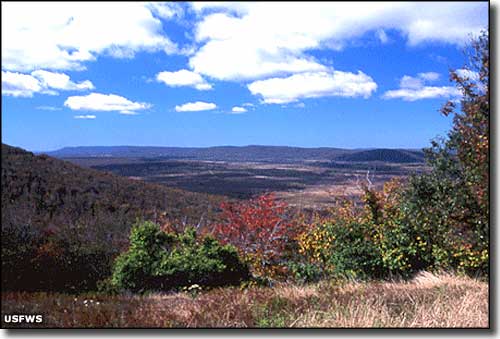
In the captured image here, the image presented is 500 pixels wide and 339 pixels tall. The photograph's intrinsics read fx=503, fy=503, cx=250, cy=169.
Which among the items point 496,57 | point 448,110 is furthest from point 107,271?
point 496,57

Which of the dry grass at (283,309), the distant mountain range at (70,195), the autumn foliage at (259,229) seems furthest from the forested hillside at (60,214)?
the autumn foliage at (259,229)

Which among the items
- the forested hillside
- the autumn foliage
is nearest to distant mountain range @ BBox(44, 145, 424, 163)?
the forested hillside

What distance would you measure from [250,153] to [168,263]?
2125 mm

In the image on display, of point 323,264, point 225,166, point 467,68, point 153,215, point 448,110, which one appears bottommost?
point 323,264

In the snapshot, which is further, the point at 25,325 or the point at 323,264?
the point at 323,264

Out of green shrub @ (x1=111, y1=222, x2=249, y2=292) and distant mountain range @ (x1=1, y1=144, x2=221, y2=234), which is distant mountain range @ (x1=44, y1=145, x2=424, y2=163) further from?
green shrub @ (x1=111, y1=222, x2=249, y2=292)

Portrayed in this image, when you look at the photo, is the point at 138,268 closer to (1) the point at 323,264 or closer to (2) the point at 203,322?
(2) the point at 203,322

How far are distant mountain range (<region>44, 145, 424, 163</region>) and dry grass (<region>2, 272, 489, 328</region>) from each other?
65.0 inches

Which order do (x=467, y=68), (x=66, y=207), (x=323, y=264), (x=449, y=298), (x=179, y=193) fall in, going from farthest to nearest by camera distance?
(x=179, y=193) < (x=323, y=264) < (x=66, y=207) < (x=467, y=68) < (x=449, y=298)

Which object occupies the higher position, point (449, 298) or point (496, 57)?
point (496, 57)

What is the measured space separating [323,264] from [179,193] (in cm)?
411

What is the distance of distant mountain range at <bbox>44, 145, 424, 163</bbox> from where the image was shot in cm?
574

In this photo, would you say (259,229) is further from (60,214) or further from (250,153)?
(250,153)

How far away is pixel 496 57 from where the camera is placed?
5.07 metres
